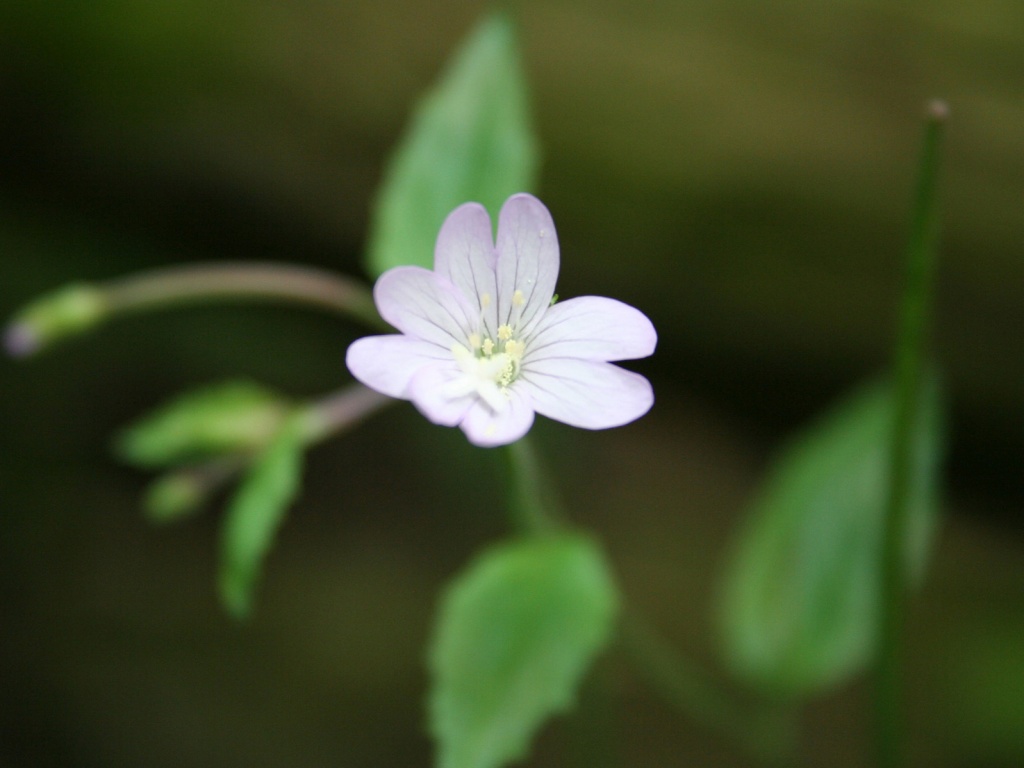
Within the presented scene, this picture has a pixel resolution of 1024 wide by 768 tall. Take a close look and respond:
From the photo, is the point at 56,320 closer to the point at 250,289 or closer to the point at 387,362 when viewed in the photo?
the point at 250,289

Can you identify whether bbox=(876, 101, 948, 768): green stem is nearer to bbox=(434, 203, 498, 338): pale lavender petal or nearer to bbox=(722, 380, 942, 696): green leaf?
bbox=(722, 380, 942, 696): green leaf

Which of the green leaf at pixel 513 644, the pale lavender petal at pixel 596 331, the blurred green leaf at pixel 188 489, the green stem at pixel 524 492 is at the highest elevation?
the pale lavender petal at pixel 596 331

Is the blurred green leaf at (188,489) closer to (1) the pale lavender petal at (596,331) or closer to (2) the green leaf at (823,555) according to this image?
(1) the pale lavender petal at (596,331)

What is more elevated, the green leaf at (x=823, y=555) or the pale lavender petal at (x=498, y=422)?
the green leaf at (x=823, y=555)

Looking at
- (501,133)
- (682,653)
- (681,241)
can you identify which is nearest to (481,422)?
(501,133)

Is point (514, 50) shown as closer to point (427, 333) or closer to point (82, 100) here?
point (427, 333)

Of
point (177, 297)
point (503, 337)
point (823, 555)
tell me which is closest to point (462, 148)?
point (503, 337)

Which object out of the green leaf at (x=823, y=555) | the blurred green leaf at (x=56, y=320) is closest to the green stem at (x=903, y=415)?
the green leaf at (x=823, y=555)
